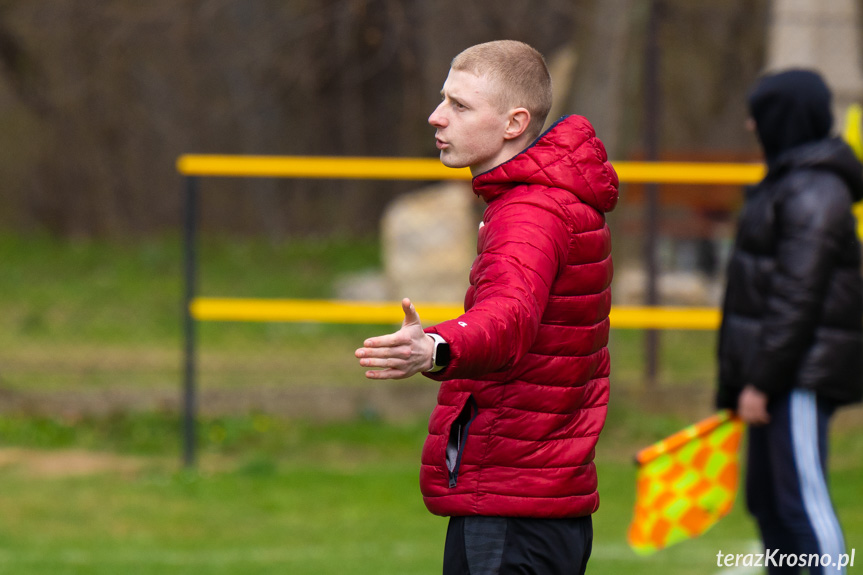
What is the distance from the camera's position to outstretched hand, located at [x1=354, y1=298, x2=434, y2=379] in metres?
2.15

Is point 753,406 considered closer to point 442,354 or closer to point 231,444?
point 442,354

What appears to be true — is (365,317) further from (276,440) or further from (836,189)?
(836,189)

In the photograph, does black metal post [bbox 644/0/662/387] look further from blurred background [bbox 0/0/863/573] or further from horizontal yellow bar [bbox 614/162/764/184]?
horizontal yellow bar [bbox 614/162/764/184]

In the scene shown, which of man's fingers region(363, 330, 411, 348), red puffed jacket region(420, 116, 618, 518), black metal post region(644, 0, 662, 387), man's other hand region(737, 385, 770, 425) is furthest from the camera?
black metal post region(644, 0, 662, 387)

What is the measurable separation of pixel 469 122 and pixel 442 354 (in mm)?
592

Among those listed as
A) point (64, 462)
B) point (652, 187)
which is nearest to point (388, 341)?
point (64, 462)

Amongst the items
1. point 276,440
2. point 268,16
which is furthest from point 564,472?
point 268,16

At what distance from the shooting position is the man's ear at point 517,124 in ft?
8.55

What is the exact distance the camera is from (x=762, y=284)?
4.20 metres

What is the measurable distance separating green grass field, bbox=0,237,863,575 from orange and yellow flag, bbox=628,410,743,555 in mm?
1195

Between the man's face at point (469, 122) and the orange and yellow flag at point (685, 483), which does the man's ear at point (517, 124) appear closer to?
the man's face at point (469, 122)

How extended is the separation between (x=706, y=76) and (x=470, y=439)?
34.3ft

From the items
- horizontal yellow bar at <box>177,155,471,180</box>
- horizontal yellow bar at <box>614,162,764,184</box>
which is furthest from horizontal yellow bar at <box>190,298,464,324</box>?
horizontal yellow bar at <box>614,162,764,184</box>

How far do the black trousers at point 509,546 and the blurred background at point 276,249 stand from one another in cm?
270
